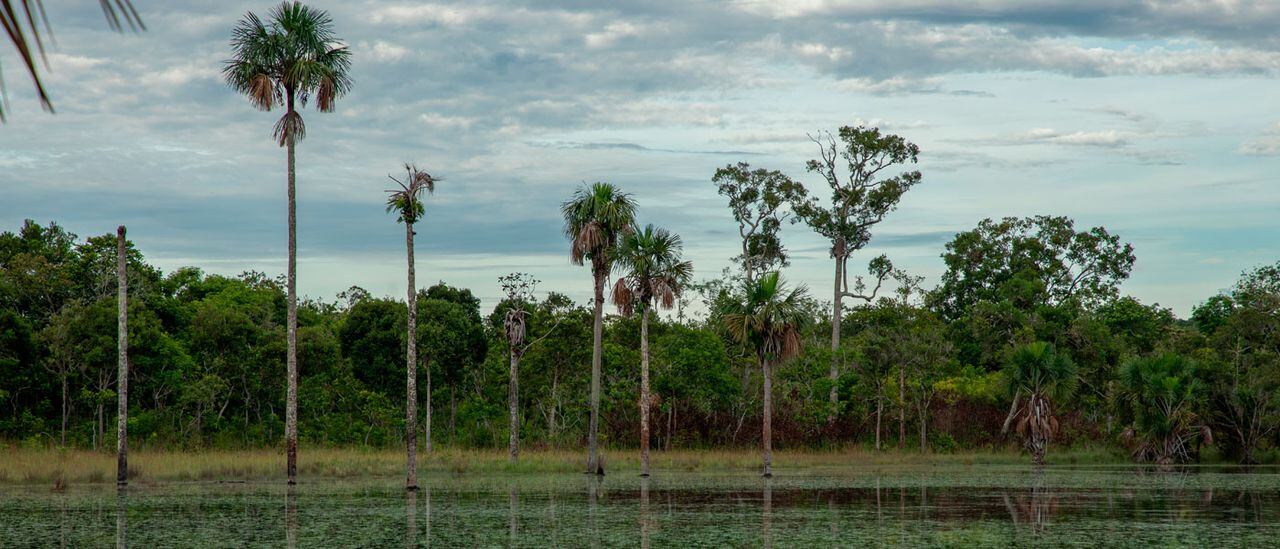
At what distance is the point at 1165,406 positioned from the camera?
5475cm

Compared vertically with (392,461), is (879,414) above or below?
above

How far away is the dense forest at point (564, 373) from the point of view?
54.1m

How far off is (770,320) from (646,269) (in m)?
5.29

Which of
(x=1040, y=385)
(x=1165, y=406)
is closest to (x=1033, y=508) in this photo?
(x=1040, y=385)

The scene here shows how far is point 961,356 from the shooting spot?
72688 millimetres

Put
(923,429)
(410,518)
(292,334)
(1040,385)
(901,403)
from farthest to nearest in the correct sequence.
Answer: (923,429) < (901,403) < (1040,385) < (292,334) < (410,518)

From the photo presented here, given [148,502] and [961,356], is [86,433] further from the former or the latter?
[961,356]

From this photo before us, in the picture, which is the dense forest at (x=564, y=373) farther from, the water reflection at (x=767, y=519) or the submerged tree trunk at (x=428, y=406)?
the water reflection at (x=767, y=519)

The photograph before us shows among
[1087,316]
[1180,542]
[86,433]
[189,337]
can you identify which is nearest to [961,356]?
[1087,316]

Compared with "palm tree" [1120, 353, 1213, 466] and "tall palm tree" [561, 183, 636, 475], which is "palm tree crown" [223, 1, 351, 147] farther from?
"palm tree" [1120, 353, 1213, 466]

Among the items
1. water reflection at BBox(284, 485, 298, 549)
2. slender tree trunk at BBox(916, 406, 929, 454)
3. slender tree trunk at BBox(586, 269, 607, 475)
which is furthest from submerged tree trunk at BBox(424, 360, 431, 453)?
slender tree trunk at BBox(916, 406, 929, 454)

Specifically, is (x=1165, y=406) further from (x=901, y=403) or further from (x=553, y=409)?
(x=553, y=409)

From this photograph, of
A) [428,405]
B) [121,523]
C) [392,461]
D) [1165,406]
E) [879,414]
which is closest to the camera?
[121,523]

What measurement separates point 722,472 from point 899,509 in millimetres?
20128
